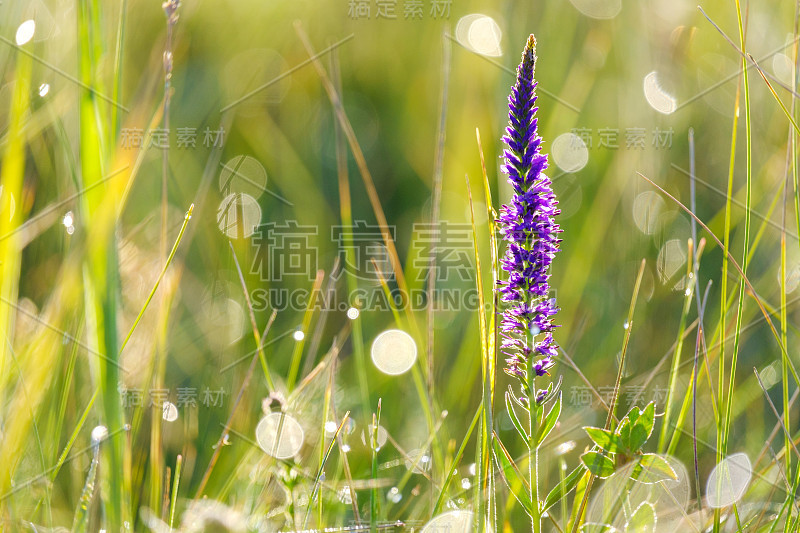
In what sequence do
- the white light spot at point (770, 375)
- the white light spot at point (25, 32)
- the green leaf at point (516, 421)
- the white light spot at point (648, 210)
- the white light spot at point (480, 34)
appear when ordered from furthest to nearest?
the white light spot at point (480, 34), the white light spot at point (648, 210), the white light spot at point (770, 375), the white light spot at point (25, 32), the green leaf at point (516, 421)

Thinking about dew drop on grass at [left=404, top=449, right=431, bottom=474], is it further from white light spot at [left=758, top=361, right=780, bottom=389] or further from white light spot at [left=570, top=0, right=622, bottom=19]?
white light spot at [left=570, top=0, right=622, bottom=19]

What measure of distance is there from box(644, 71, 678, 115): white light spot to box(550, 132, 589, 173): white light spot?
15.7 inches

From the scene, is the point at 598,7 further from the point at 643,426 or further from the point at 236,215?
the point at 643,426

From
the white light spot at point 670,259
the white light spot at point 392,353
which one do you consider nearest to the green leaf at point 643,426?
the white light spot at point 392,353

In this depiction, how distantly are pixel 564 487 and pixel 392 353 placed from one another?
1.16m

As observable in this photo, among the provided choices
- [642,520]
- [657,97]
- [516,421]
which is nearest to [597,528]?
[642,520]

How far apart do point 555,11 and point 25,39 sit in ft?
8.30

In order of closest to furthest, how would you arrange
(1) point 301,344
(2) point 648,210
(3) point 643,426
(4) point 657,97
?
(3) point 643,426, (1) point 301,344, (2) point 648,210, (4) point 657,97

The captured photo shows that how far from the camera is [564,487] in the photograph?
1177mm

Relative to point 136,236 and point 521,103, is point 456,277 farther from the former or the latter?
point 521,103

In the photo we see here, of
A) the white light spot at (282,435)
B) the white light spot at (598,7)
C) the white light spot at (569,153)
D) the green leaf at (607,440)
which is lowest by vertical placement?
the white light spot at (282,435)

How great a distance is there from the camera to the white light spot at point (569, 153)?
2.85 m

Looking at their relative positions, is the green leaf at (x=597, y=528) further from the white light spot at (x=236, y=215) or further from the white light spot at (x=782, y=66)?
the white light spot at (x=782, y=66)

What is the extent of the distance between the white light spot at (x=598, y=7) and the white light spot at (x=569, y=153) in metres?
0.90
